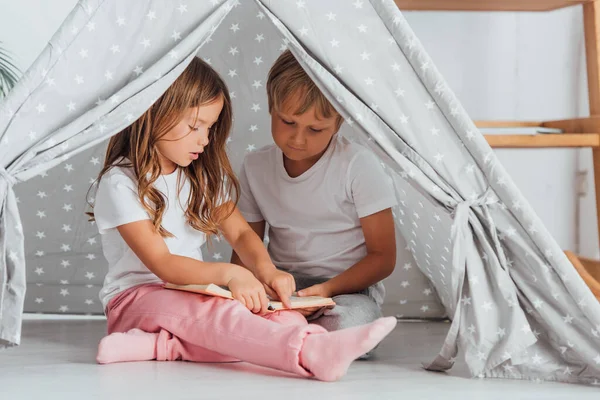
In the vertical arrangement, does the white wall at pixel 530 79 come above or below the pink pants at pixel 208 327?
above

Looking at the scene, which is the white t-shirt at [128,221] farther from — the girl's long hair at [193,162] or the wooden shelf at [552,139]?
the wooden shelf at [552,139]

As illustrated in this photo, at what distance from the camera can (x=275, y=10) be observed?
1507mm

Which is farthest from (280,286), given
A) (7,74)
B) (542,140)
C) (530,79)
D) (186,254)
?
(530,79)

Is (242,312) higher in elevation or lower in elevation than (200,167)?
lower

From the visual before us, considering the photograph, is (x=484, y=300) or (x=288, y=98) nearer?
(x=484, y=300)

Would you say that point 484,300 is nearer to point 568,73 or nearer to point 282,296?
point 282,296

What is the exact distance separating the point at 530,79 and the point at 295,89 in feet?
4.66

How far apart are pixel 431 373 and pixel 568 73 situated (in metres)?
1.78

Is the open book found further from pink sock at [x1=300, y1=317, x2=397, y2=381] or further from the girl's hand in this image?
pink sock at [x1=300, y1=317, x2=397, y2=381]

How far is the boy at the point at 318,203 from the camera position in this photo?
180cm

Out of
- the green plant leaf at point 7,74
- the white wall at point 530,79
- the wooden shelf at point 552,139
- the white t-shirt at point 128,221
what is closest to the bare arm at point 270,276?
the white t-shirt at point 128,221

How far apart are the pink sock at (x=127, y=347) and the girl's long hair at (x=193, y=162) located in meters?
0.24

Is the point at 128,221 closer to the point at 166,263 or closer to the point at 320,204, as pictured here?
the point at 166,263

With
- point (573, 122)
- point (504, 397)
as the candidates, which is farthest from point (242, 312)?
point (573, 122)
